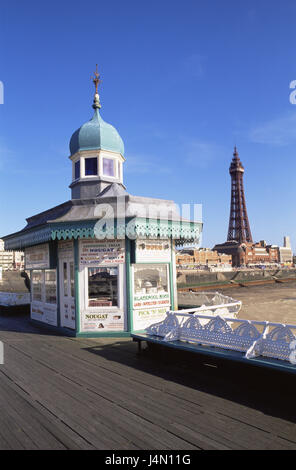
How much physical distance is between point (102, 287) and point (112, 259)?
2.95ft

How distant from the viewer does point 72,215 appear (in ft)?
34.0

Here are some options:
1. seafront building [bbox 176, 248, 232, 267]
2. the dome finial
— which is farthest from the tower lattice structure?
the dome finial

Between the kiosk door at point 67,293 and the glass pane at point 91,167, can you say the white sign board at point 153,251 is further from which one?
the glass pane at point 91,167

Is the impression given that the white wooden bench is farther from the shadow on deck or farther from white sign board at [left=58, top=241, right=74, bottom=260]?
white sign board at [left=58, top=241, right=74, bottom=260]

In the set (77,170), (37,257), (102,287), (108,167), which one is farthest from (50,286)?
(108,167)

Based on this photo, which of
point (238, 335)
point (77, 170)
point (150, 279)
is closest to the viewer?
point (238, 335)

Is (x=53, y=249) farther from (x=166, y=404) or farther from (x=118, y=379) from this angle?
(x=166, y=404)

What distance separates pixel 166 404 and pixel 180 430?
2.86 ft

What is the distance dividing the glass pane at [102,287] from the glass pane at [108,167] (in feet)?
13.9

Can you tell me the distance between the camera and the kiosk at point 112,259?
9.77 metres

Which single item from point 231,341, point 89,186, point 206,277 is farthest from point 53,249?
point 206,277

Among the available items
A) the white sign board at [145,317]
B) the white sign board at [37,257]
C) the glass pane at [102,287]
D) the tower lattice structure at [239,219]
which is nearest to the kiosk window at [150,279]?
the white sign board at [145,317]

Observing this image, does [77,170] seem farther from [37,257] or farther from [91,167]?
[37,257]

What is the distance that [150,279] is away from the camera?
10.5 meters
